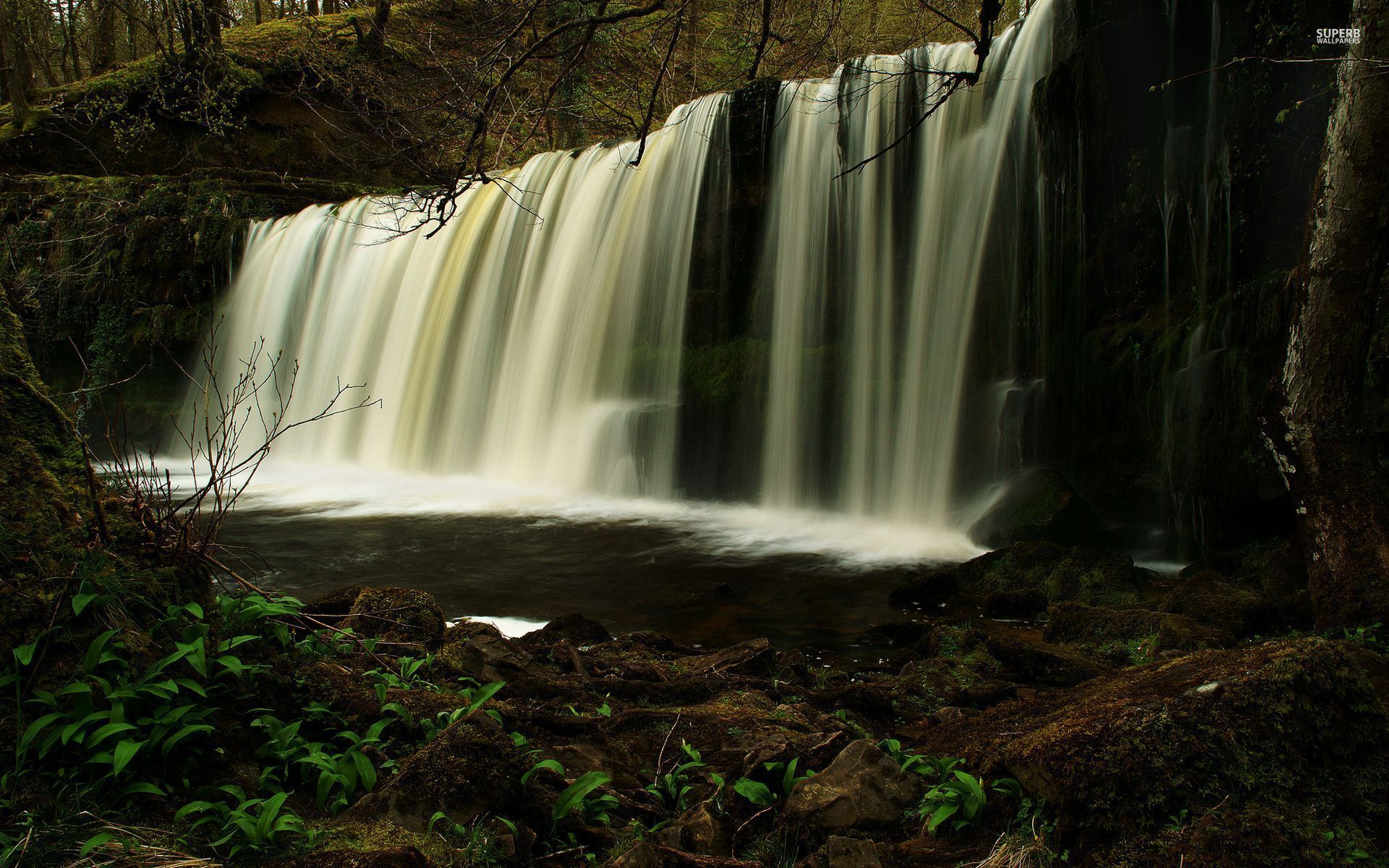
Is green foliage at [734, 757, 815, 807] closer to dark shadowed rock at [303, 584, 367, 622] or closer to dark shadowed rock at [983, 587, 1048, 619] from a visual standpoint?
dark shadowed rock at [303, 584, 367, 622]

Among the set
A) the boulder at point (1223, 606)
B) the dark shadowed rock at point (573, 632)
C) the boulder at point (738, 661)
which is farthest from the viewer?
the dark shadowed rock at point (573, 632)

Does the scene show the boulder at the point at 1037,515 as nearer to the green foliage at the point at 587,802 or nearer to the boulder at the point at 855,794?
the boulder at the point at 855,794

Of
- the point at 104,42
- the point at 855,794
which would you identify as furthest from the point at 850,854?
the point at 104,42

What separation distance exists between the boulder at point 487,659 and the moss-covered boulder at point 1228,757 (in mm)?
1963

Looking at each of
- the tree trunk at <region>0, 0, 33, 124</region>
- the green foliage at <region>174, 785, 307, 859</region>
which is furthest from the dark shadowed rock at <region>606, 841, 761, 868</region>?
the tree trunk at <region>0, 0, 33, 124</region>

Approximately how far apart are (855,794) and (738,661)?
5.96ft

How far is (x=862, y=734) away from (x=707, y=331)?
8924 mm

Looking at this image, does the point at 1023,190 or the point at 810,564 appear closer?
the point at 810,564

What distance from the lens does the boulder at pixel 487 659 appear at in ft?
10.9

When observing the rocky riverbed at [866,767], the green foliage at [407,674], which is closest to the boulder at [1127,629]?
the rocky riverbed at [866,767]

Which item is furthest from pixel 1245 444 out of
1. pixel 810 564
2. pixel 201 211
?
pixel 201 211

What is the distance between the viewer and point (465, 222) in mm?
14602

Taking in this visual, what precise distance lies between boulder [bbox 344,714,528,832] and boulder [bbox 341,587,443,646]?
137 cm

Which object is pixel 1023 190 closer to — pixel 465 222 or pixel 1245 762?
pixel 1245 762
